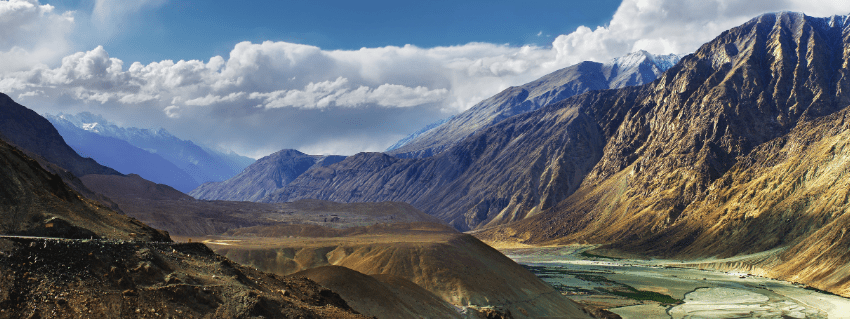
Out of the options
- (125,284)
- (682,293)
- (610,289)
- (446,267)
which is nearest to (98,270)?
(125,284)

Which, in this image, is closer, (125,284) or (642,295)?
(125,284)

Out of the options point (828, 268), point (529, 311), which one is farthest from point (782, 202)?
point (529, 311)

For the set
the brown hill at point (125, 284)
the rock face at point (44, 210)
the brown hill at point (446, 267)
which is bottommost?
the brown hill at point (446, 267)

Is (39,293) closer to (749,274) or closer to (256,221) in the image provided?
(749,274)

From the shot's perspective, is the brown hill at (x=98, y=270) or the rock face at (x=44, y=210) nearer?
the brown hill at (x=98, y=270)

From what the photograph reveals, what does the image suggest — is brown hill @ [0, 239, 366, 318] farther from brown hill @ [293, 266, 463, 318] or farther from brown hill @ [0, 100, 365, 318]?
brown hill @ [293, 266, 463, 318]

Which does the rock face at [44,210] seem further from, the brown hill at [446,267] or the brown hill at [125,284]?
the brown hill at [446,267]

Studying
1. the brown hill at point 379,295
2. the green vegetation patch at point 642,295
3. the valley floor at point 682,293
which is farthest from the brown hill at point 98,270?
the green vegetation patch at point 642,295

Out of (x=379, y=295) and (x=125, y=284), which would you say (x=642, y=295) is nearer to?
(x=379, y=295)
